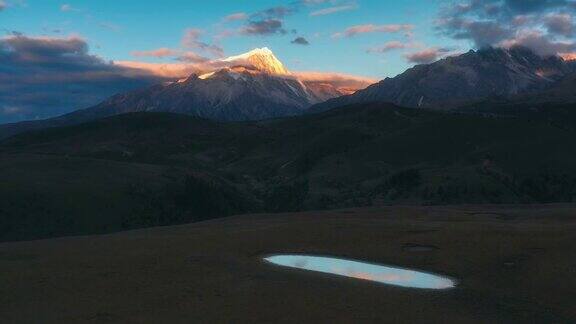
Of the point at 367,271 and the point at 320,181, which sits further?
the point at 320,181

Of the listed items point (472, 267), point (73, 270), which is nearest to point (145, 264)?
point (73, 270)

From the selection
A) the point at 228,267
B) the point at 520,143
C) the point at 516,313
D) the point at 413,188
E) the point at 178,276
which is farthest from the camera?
the point at 520,143

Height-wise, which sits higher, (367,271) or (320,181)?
(320,181)

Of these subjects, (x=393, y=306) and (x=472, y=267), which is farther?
(x=472, y=267)

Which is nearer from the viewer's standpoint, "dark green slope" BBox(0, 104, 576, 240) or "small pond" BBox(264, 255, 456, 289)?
"small pond" BBox(264, 255, 456, 289)

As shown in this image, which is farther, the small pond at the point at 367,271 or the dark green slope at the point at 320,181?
the dark green slope at the point at 320,181

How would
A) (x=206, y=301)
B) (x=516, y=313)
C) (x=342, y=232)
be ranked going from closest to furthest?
(x=516, y=313)
(x=206, y=301)
(x=342, y=232)

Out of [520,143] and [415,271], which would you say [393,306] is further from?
[520,143]
